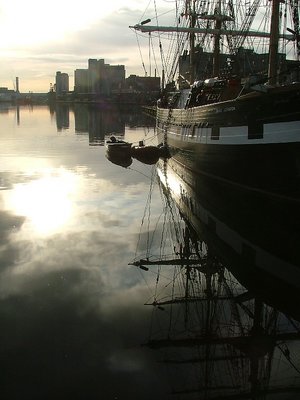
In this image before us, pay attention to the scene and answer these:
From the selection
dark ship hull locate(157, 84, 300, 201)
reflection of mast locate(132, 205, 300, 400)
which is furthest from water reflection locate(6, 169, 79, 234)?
dark ship hull locate(157, 84, 300, 201)

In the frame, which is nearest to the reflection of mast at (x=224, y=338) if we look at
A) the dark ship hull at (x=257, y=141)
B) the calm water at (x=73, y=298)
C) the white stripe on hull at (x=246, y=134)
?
the calm water at (x=73, y=298)

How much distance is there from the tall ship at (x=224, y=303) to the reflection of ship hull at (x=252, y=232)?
0.10 feet

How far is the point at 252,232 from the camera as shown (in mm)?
14078

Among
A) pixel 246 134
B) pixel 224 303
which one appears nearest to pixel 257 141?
pixel 246 134

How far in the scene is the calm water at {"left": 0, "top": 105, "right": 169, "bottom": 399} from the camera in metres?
6.53

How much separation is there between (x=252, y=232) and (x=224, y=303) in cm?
512

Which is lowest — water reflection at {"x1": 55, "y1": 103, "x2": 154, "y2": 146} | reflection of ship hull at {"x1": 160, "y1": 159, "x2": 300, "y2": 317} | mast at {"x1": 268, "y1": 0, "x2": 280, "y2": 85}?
reflection of ship hull at {"x1": 160, "y1": 159, "x2": 300, "y2": 317}

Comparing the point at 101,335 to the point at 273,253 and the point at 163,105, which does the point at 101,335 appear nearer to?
the point at 273,253

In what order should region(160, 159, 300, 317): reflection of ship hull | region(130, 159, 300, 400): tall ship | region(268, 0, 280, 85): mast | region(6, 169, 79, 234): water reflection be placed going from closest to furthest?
region(130, 159, 300, 400): tall ship < region(160, 159, 300, 317): reflection of ship hull < region(6, 169, 79, 234): water reflection < region(268, 0, 280, 85): mast

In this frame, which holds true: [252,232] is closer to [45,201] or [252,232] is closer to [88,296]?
[88,296]

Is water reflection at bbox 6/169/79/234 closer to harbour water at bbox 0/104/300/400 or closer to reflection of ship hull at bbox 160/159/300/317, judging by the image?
harbour water at bbox 0/104/300/400

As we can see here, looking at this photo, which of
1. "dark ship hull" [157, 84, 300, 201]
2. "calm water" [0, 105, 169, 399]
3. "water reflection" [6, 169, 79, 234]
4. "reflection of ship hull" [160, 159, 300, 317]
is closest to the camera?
"calm water" [0, 105, 169, 399]

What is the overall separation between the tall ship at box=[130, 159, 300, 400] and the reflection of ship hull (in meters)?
0.03

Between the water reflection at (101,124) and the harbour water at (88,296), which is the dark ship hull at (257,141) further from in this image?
the water reflection at (101,124)
